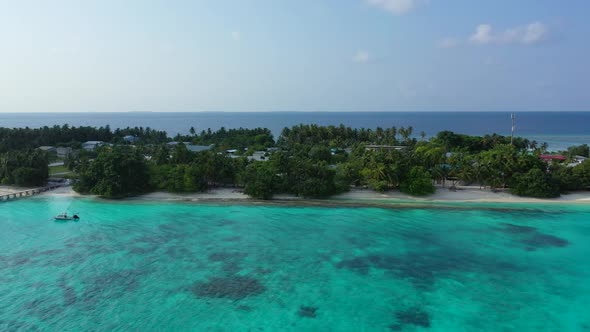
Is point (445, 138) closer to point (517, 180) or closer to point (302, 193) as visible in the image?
point (517, 180)

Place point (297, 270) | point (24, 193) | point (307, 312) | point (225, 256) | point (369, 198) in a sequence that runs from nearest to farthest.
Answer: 1. point (307, 312)
2. point (297, 270)
3. point (225, 256)
4. point (369, 198)
5. point (24, 193)

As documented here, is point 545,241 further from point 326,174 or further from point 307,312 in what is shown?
point 307,312

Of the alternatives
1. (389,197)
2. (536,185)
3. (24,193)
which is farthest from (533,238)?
(24,193)

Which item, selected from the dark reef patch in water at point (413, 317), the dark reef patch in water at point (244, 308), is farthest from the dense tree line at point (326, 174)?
the dark reef patch in water at point (413, 317)

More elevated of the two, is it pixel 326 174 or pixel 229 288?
pixel 326 174

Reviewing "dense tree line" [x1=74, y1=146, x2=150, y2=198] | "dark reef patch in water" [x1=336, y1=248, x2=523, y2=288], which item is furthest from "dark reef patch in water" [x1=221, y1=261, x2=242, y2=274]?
"dense tree line" [x1=74, y1=146, x2=150, y2=198]

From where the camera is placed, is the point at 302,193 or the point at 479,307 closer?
the point at 479,307

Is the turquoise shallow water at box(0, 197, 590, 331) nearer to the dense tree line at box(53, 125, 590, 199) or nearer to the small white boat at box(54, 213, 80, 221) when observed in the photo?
the small white boat at box(54, 213, 80, 221)

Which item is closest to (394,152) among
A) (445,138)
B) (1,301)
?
(445,138)
